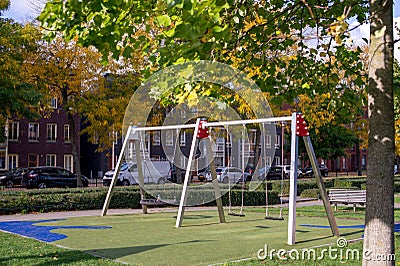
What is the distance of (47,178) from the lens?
3488 centimetres

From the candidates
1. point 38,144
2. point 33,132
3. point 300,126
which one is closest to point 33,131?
point 33,132

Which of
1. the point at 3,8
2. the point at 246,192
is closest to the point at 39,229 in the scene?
the point at 246,192

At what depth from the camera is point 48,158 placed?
165 ft

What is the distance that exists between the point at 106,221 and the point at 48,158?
121 feet

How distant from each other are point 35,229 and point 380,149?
10031 mm

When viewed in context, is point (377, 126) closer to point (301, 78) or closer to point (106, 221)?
point (301, 78)

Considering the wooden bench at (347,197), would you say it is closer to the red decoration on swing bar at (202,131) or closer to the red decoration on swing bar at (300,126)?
the red decoration on swing bar at (202,131)

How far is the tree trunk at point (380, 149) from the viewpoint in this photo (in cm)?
530

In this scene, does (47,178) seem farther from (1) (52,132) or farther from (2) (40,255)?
(2) (40,255)

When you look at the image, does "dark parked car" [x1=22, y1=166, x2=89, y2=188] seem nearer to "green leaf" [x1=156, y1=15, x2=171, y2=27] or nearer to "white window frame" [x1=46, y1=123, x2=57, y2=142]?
"white window frame" [x1=46, y1=123, x2=57, y2=142]

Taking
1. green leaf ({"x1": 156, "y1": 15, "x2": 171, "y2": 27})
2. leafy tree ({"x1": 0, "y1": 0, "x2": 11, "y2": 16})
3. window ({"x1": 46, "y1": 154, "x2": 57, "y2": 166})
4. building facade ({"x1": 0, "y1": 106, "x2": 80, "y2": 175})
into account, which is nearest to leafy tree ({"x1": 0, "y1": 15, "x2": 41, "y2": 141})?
leafy tree ({"x1": 0, "y1": 0, "x2": 11, "y2": 16})

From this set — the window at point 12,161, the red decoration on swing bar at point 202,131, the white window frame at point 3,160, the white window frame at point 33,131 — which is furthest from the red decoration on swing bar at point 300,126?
the white window frame at point 33,131

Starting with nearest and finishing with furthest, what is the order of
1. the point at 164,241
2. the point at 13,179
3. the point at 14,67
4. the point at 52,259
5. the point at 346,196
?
1. the point at 52,259
2. the point at 164,241
3. the point at 346,196
4. the point at 14,67
5. the point at 13,179

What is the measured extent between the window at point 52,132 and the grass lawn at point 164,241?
3577 cm
